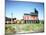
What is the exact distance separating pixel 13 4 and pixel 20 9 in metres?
0.13

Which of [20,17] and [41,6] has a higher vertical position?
[41,6]

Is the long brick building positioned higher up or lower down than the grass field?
higher up

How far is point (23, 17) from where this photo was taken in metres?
1.53

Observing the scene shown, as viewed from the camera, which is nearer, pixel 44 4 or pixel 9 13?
pixel 9 13

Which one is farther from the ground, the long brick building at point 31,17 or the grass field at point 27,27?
the long brick building at point 31,17

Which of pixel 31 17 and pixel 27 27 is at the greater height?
pixel 31 17

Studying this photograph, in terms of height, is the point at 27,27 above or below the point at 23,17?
below

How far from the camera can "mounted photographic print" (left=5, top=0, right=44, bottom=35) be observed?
4.87 feet

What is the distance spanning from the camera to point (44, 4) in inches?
62.6

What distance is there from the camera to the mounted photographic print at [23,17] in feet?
4.87
